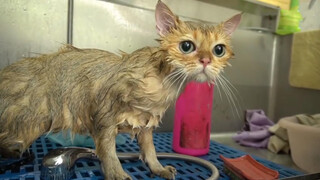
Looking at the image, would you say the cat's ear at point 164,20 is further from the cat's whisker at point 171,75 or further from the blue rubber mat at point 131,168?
the blue rubber mat at point 131,168

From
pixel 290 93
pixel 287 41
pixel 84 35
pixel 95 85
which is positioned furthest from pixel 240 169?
pixel 287 41

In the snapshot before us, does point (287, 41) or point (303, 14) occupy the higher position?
point (303, 14)

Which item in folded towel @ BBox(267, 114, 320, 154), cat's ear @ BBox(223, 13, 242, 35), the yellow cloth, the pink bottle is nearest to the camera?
cat's ear @ BBox(223, 13, 242, 35)

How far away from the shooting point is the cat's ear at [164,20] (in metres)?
0.59

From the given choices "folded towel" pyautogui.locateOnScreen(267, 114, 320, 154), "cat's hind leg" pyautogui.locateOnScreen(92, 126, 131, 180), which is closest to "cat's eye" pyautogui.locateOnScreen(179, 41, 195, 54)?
"cat's hind leg" pyautogui.locateOnScreen(92, 126, 131, 180)

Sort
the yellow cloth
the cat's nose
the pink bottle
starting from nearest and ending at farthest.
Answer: the cat's nose
the pink bottle
the yellow cloth

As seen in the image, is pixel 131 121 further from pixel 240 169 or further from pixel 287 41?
pixel 287 41

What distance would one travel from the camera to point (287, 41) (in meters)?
1.47

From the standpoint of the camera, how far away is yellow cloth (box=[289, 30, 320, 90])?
1.29 metres

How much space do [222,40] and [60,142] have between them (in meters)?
0.63

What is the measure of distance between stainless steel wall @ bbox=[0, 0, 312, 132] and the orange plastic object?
0.44m

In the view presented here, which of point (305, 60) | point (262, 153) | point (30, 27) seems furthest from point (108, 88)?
point (305, 60)

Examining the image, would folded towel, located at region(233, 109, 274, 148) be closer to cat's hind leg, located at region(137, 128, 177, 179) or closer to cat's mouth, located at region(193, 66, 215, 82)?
cat's hind leg, located at region(137, 128, 177, 179)

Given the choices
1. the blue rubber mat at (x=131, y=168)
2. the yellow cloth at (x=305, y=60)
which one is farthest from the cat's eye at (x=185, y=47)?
the yellow cloth at (x=305, y=60)
